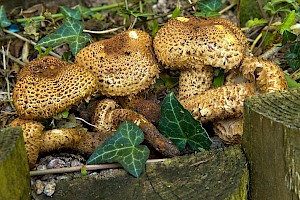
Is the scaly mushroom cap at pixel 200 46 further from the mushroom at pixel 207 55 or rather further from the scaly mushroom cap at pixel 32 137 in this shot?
the scaly mushroom cap at pixel 32 137

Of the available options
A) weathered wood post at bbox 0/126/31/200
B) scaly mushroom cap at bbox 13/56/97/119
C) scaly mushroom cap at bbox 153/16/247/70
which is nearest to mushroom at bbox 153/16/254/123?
scaly mushroom cap at bbox 153/16/247/70

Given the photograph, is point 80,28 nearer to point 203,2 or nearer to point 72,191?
point 203,2

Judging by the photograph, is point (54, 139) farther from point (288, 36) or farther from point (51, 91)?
point (288, 36)

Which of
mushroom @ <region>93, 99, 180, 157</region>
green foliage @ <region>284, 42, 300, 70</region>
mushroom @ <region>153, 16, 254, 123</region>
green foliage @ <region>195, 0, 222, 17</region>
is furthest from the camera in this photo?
green foliage @ <region>195, 0, 222, 17</region>

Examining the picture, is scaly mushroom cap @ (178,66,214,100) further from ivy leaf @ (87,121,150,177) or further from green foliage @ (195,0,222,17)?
green foliage @ (195,0,222,17)

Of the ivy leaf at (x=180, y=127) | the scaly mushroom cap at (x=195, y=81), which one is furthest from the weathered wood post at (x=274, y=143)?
the scaly mushroom cap at (x=195, y=81)
